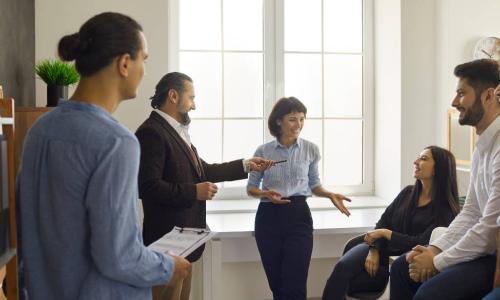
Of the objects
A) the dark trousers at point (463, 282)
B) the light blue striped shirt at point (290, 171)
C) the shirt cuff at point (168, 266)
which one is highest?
the light blue striped shirt at point (290, 171)

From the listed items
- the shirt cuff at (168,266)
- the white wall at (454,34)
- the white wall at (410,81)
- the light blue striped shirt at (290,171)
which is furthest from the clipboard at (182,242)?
the white wall at (454,34)

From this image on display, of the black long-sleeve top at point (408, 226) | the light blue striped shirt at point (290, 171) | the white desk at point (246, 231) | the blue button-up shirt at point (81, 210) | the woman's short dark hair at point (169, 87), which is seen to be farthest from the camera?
the white desk at point (246, 231)

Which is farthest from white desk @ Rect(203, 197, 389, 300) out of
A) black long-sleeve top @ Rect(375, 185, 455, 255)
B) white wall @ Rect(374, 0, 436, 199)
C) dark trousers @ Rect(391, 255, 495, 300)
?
dark trousers @ Rect(391, 255, 495, 300)

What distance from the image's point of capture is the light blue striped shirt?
10.4 feet

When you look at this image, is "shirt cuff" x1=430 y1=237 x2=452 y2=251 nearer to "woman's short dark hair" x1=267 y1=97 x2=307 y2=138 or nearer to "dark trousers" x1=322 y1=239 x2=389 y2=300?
"dark trousers" x1=322 y1=239 x2=389 y2=300

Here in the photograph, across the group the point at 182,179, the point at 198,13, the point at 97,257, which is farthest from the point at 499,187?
the point at 198,13

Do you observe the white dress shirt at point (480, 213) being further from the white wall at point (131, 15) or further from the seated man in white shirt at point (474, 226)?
the white wall at point (131, 15)

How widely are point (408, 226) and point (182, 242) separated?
4.94ft

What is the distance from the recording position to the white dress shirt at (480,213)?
7.16ft

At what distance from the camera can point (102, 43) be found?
1.28 m

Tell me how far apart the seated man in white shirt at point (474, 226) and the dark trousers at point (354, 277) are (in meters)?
0.34

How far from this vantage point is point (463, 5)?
3.76 m

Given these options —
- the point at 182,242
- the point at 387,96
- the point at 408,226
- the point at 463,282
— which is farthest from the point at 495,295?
the point at 387,96

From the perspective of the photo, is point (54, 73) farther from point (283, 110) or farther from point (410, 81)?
point (410, 81)
